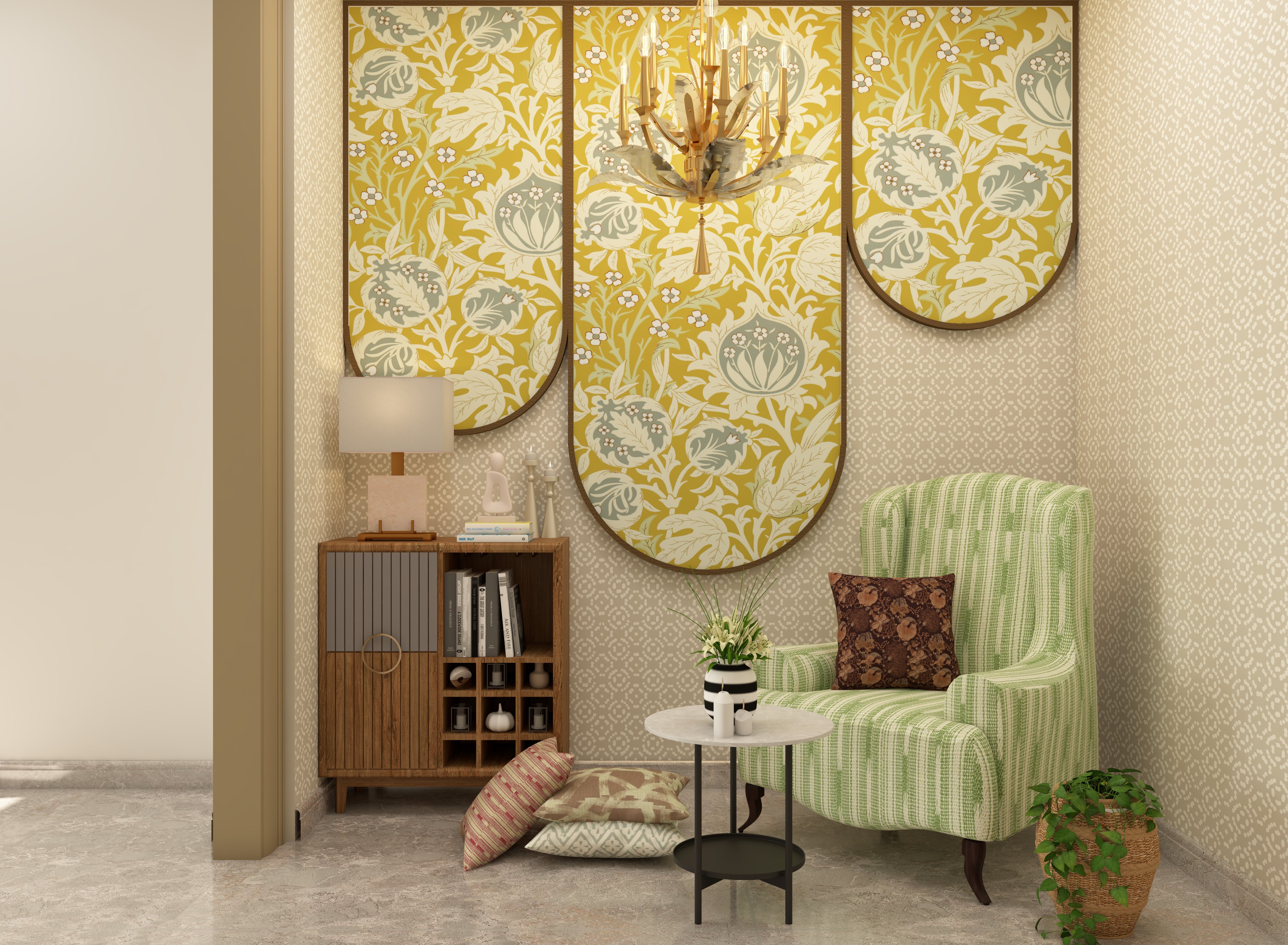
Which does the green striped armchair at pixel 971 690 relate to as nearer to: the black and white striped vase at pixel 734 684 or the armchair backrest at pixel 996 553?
the armchair backrest at pixel 996 553

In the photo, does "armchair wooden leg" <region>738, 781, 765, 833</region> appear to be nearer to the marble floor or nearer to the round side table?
the marble floor

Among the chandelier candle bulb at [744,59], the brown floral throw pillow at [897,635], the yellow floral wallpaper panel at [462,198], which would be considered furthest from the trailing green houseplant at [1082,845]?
the yellow floral wallpaper panel at [462,198]

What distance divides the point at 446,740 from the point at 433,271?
5.69 feet

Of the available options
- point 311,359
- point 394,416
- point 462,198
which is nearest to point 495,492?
point 394,416

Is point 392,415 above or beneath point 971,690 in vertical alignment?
above

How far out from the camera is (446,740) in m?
3.50

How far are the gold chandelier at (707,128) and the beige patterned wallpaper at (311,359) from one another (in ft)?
3.76

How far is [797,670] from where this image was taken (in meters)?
3.21

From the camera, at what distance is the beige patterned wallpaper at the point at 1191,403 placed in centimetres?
249

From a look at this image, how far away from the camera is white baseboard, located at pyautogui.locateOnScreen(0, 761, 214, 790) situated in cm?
373

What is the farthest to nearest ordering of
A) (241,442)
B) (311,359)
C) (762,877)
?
(311,359) < (241,442) < (762,877)

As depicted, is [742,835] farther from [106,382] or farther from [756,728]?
[106,382]

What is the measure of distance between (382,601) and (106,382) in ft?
4.69

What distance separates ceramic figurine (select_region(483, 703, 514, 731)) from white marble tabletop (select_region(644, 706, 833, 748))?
89 centimetres
